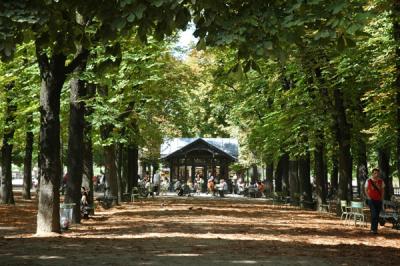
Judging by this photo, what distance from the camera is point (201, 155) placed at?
52000 millimetres

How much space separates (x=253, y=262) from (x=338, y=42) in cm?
429

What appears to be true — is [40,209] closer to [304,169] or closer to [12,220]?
[12,220]

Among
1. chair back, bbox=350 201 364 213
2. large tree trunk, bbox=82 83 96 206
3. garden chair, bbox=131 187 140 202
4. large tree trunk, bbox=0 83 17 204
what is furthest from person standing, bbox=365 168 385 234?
garden chair, bbox=131 187 140 202

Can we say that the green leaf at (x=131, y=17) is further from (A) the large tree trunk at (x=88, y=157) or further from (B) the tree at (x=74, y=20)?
(A) the large tree trunk at (x=88, y=157)

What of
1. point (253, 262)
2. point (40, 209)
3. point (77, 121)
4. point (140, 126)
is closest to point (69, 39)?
point (253, 262)

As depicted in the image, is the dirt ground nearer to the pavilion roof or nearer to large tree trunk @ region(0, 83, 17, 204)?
large tree trunk @ region(0, 83, 17, 204)

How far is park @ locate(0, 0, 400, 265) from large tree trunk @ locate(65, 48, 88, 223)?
42 mm

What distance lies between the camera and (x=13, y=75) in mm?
18469

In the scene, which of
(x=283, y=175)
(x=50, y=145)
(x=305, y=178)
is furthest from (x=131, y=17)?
(x=283, y=175)

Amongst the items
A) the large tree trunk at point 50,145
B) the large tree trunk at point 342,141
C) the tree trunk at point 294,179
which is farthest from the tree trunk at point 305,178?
the large tree trunk at point 50,145

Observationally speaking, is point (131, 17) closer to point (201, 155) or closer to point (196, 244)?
point (196, 244)

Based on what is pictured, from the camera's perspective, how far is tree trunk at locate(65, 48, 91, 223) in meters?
16.7

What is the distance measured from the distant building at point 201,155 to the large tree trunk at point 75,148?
3222 cm

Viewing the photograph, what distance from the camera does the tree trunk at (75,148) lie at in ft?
54.6
